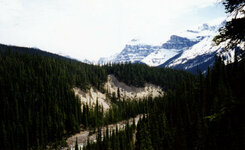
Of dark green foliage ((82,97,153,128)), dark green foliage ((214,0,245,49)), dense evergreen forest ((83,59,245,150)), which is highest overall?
dark green foliage ((214,0,245,49))

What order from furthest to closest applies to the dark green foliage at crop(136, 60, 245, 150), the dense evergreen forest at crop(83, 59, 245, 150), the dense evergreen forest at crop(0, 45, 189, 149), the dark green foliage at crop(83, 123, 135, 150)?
the dense evergreen forest at crop(0, 45, 189, 149), the dark green foliage at crop(83, 123, 135, 150), the dense evergreen forest at crop(83, 59, 245, 150), the dark green foliage at crop(136, 60, 245, 150)

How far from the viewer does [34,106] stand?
515 ft

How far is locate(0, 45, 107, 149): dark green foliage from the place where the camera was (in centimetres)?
13225

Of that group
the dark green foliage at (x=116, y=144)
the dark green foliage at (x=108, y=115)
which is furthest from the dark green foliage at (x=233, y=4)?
the dark green foliage at (x=108, y=115)

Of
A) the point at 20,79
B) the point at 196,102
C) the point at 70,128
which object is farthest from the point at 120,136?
the point at 20,79

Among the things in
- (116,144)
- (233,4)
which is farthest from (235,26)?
(116,144)

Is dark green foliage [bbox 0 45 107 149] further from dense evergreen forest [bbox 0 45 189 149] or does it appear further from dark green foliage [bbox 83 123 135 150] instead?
dark green foliage [bbox 83 123 135 150]

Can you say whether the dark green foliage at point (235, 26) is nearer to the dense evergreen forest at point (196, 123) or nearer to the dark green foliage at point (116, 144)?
the dense evergreen forest at point (196, 123)

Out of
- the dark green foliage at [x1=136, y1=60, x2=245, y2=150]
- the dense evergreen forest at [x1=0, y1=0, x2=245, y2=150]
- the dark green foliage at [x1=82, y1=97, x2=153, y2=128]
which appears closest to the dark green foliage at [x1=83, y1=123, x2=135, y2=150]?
the dense evergreen forest at [x1=0, y1=0, x2=245, y2=150]

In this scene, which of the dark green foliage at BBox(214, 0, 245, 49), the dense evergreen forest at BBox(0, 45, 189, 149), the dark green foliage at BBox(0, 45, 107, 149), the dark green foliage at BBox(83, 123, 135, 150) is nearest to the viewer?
the dark green foliage at BBox(214, 0, 245, 49)

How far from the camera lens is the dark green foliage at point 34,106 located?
13225 centimetres

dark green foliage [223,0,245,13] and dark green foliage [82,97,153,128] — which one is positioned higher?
dark green foliage [223,0,245,13]

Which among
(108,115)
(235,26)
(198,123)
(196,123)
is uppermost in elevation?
(235,26)

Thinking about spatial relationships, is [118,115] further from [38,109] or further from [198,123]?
[198,123]
